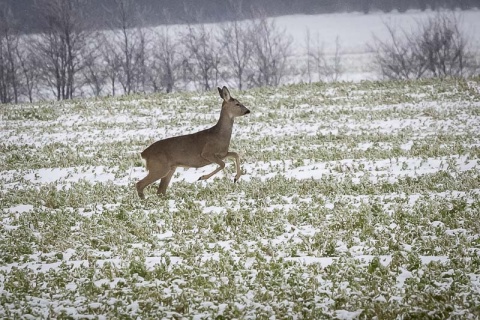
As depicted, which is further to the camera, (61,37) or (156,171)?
(61,37)

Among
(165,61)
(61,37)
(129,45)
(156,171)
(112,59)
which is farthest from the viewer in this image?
(165,61)

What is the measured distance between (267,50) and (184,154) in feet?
258

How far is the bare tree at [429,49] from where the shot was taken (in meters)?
83.4

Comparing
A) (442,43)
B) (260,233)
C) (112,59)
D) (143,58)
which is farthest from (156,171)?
(442,43)

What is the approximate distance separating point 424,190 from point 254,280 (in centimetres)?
550

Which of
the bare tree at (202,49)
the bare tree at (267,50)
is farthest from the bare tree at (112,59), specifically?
the bare tree at (267,50)

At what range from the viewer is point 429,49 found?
85.6m

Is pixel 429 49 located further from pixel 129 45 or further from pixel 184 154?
pixel 184 154

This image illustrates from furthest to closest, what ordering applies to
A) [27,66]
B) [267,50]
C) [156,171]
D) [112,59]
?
[27,66] < [267,50] < [112,59] < [156,171]

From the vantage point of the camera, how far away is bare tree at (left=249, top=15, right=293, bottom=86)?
86875 millimetres

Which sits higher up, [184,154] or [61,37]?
[61,37]

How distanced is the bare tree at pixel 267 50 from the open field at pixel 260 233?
6776cm

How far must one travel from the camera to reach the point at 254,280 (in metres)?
7.64

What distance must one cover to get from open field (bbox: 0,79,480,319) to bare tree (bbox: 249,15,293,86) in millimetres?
67762
